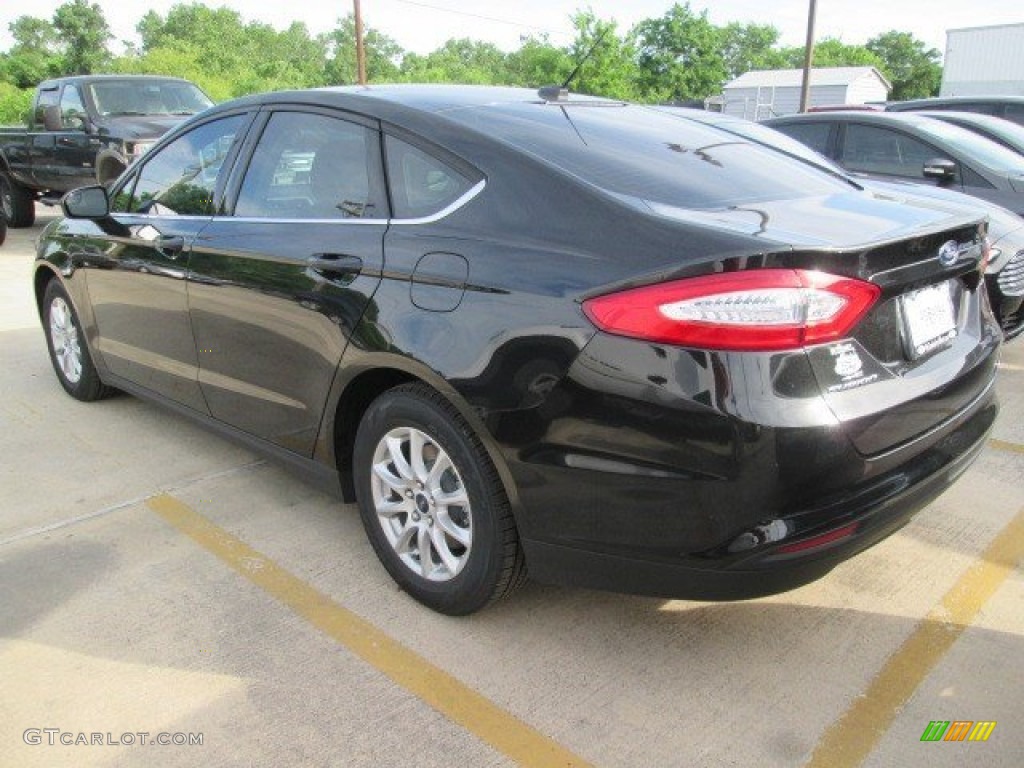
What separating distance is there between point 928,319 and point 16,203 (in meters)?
A: 12.8

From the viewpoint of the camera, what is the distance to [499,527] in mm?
2441

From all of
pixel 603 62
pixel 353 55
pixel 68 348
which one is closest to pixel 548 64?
Result: pixel 603 62

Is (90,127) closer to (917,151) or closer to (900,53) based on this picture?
(917,151)

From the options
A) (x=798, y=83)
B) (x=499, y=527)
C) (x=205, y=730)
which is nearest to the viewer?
(x=205, y=730)

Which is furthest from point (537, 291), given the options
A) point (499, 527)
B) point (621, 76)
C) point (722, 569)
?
point (621, 76)

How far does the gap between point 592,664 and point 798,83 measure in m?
50.8

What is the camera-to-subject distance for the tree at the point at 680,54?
52.7 m

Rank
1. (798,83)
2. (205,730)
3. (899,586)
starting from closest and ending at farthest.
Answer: (205,730) → (899,586) → (798,83)

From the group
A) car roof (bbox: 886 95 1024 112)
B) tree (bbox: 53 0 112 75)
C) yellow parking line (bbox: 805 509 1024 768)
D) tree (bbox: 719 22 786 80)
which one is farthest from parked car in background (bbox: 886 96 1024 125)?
tree (bbox: 719 22 786 80)

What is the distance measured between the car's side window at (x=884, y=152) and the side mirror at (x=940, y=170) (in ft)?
1.10

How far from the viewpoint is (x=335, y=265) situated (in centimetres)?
279

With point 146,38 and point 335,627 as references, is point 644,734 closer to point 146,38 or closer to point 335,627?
point 335,627

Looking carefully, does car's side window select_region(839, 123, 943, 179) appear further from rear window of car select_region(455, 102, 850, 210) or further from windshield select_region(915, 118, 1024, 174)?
rear window of car select_region(455, 102, 850, 210)

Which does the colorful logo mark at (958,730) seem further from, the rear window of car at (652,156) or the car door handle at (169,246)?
the car door handle at (169,246)
